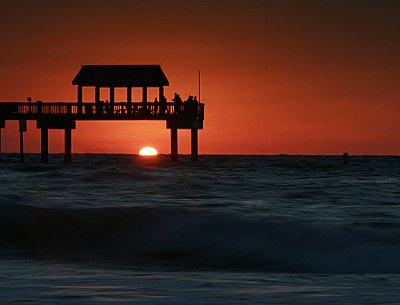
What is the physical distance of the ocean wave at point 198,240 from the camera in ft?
49.6

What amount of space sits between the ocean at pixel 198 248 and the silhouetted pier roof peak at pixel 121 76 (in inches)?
1157

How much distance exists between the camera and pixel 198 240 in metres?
18.0

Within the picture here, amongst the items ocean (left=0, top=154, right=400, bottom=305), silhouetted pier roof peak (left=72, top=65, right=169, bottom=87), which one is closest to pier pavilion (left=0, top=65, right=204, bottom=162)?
silhouetted pier roof peak (left=72, top=65, right=169, bottom=87)

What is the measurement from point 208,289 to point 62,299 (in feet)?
6.27

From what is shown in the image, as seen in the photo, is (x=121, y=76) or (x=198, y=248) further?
(x=121, y=76)

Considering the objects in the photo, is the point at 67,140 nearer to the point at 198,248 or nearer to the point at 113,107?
the point at 113,107

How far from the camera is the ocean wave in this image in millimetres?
15109

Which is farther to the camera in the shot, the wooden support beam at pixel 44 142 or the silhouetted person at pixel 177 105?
the wooden support beam at pixel 44 142

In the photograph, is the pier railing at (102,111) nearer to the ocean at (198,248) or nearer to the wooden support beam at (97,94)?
the wooden support beam at (97,94)

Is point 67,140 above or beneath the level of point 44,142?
above

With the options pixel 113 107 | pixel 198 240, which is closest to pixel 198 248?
pixel 198 240

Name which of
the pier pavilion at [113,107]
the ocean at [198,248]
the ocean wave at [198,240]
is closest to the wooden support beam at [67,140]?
the pier pavilion at [113,107]

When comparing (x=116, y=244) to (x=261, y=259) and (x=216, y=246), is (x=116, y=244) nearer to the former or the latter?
(x=216, y=246)

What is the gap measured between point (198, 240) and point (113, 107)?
39259 mm
